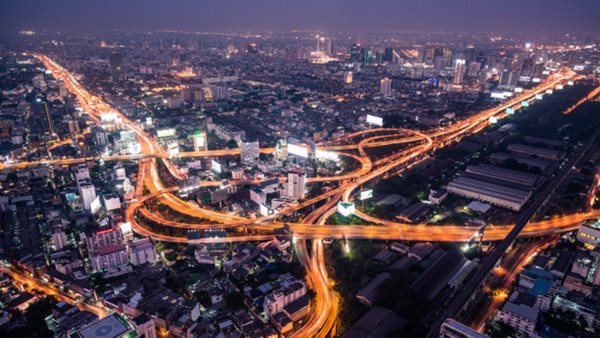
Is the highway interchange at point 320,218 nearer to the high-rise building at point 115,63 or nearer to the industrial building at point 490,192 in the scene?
the industrial building at point 490,192

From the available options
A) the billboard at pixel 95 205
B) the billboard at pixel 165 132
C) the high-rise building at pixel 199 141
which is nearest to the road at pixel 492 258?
the billboard at pixel 95 205

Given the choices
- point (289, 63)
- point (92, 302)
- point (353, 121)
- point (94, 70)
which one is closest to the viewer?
point (92, 302)

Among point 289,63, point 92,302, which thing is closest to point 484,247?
point 92,302

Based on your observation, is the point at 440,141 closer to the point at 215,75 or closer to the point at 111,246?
the point at 111,246

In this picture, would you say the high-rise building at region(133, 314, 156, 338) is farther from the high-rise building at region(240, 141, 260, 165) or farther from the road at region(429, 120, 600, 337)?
the high-rise building at region(240, 141, 260, 165)

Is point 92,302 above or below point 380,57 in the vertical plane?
below

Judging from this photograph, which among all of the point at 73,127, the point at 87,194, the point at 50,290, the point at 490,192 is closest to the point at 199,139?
the point at 87,194

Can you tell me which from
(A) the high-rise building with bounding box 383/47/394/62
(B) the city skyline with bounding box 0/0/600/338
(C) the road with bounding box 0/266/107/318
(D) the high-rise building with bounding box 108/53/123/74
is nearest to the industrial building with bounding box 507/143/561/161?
(B) the city skyline with bounding box 0/0/600/338
